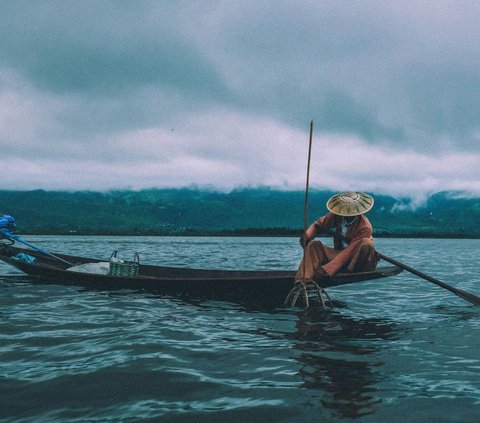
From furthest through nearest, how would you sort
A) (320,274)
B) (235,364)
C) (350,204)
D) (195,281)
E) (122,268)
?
(122,268)
(195,281)
(320,274)
(350,204)
(235,364)

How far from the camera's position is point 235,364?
6.85 metres

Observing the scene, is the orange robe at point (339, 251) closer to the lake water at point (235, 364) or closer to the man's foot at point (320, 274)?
the man's foot at point (320, 274)

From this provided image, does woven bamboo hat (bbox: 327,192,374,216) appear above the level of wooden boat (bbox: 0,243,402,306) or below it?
above

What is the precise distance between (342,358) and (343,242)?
4493mm

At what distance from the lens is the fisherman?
10.7 meters

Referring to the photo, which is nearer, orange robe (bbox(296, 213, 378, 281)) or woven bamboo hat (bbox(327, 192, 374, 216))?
woven bamboo hat (bbox(327, 192, 374, 216))

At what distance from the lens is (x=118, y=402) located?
538cm

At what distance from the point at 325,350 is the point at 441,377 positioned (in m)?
1.95

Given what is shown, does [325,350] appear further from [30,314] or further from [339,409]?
[30,314]

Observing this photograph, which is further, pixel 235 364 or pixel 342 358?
pixel 342 358

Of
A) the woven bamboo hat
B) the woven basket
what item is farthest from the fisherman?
the woven basket

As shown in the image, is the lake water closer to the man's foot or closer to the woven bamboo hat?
the man's foot

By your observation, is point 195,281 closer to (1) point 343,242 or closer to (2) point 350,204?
(1) point 343,242

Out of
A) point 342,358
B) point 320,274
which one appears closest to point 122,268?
point 320,274
